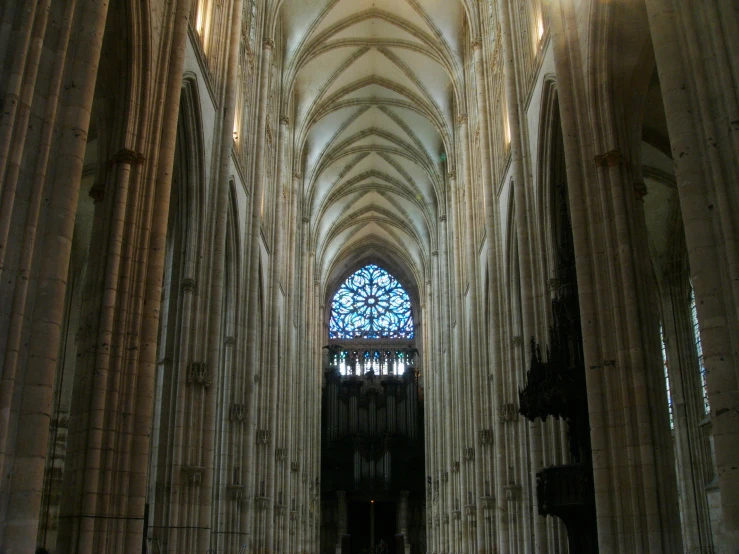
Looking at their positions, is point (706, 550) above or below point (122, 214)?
below

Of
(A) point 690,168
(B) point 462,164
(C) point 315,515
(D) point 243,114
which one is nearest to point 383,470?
(C) point 315,515

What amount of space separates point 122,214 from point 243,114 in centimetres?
1209

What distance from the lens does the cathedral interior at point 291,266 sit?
9141 millimetres

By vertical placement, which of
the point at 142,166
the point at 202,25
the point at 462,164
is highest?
the point at 462,164

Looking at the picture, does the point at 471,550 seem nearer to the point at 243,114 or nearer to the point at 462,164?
the point at 462,164

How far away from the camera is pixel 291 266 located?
120ft

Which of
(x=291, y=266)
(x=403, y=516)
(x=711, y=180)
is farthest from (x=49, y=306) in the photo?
(x=403, y=516)

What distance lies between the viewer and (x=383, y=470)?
4912 cm

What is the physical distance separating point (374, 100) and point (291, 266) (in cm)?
1003

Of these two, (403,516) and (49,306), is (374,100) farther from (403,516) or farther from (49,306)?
(49,306)

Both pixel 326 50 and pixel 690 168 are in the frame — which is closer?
pixel 690 168

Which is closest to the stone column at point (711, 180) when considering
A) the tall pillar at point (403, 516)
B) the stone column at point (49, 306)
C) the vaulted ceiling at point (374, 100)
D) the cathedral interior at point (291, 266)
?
the cathedral interior at point (291, 266)

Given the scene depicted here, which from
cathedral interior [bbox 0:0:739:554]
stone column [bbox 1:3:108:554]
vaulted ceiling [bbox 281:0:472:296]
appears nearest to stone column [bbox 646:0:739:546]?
cathedral interior [bbox 0:0:739:554]

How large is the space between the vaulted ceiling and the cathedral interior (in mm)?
229
